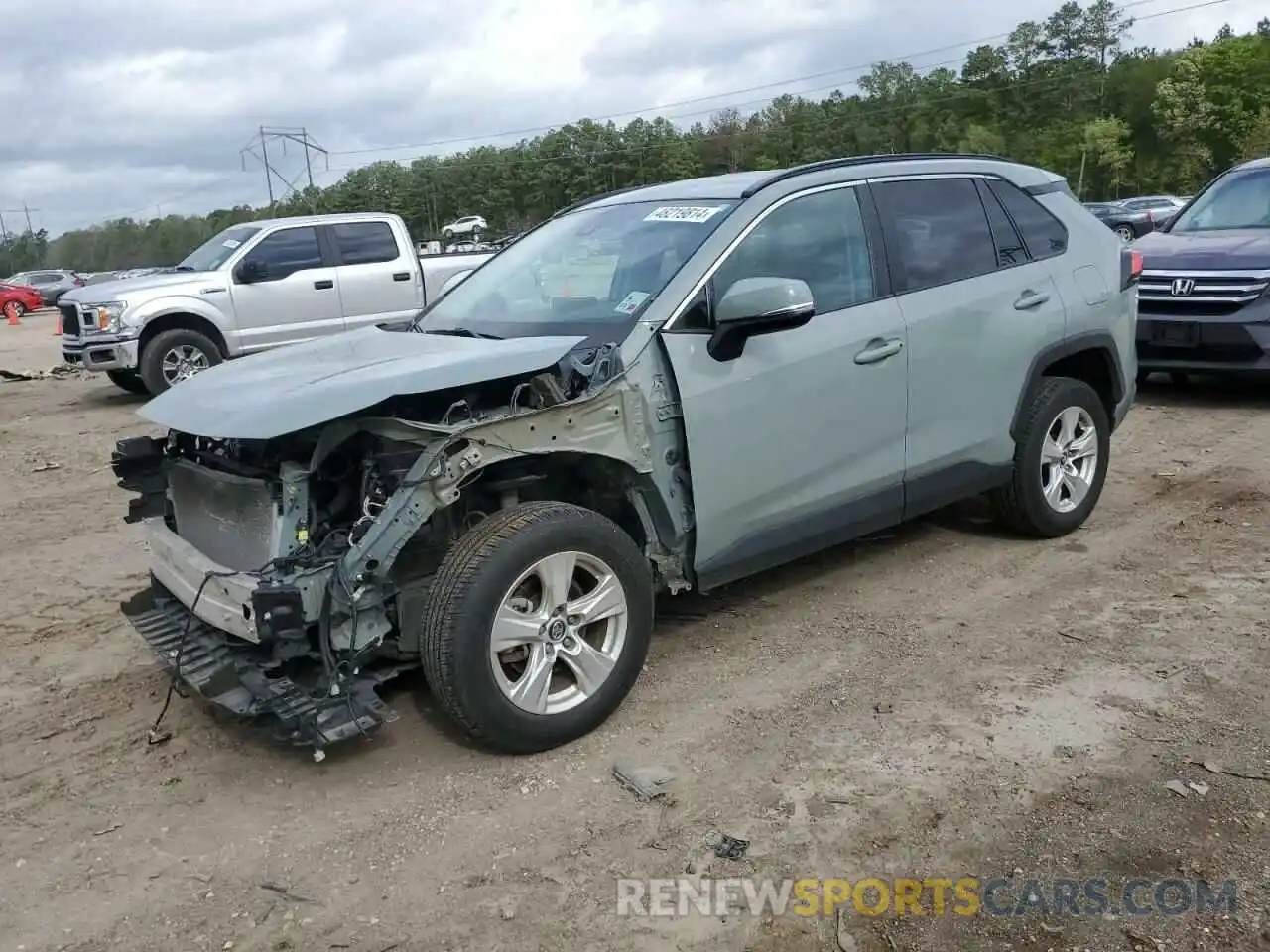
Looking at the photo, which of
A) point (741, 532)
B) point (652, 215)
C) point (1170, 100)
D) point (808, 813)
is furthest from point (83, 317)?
point (1170, 100)

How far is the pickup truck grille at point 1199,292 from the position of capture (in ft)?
26.9

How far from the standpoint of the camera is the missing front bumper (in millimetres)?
3232

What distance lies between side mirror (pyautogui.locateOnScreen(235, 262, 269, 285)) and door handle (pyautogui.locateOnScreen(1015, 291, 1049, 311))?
9357mm

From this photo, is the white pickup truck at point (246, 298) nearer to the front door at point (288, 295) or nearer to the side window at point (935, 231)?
the front door at point (288, 295)

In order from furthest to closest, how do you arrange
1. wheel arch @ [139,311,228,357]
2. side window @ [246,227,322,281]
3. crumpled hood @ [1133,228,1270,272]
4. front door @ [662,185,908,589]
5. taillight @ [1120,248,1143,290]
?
side window @ [246,227,322,281] → wheel arch @ [139,311,228,357] → crumpled hood @ [1133,228,1270,272] → taillight @ [1120,248,1143,290] → front door @ [662,185,908,589]

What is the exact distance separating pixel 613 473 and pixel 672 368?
427 mm

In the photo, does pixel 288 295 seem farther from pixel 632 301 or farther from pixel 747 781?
pixel 747 781

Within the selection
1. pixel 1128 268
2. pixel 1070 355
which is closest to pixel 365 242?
pixel 1128 268

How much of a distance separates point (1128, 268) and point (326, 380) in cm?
422

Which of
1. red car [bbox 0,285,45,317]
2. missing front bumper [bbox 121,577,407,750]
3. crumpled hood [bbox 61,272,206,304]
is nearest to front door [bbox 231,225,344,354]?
crumpled hood [bbox 61,272,206,304]

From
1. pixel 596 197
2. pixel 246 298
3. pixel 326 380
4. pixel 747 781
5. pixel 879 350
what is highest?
pixel 596 197

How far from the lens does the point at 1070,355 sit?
534cm

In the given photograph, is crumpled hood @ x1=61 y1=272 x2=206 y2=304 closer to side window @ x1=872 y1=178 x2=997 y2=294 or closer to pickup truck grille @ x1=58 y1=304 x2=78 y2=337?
pickup truck grille @ x1=58 y1=304 x2=78 y2=337

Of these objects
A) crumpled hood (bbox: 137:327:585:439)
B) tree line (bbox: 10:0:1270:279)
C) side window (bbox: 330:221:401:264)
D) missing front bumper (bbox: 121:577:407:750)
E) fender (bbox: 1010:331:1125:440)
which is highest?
tree line (bbox: 10:0:1270:279)
